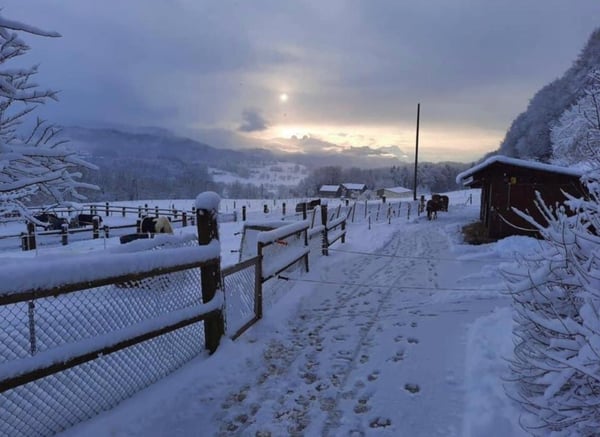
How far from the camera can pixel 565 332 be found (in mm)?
2365

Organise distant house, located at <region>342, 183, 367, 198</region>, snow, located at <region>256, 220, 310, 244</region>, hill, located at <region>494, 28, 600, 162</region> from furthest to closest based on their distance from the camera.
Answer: distant house, located at <region>342, 183, 367, 198</region> → hill, located at <region>494, 28, 600, 162</region> → snow, located at <region>256, 220, 310, 244</region>

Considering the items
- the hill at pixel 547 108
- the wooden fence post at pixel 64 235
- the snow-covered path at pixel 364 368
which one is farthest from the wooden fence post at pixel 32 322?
the hill at pixel 547 108

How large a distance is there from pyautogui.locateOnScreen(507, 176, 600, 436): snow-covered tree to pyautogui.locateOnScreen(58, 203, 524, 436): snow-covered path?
72cm

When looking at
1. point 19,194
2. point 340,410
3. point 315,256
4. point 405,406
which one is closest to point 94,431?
point 340,410

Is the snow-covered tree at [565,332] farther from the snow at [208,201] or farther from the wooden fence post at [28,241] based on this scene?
the wooden fence post at [28,241]

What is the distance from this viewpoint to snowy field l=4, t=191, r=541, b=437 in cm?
313

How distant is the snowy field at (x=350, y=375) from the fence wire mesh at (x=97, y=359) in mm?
148

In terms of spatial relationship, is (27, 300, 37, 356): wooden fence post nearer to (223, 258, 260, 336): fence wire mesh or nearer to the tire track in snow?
the tire track in snow

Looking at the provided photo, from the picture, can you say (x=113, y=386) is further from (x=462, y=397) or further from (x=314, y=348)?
(x=462, y=397)

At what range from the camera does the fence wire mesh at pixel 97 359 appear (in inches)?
111

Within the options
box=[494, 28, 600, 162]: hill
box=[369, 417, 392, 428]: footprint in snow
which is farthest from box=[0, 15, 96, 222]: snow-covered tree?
box=[494, 28, 600, 162]: hill

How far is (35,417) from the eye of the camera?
2805 mm

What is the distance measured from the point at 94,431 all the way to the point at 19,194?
3.01 metres

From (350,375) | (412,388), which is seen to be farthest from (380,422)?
(350,375)
